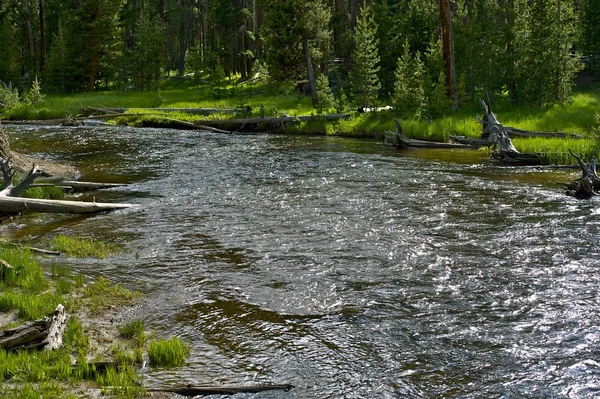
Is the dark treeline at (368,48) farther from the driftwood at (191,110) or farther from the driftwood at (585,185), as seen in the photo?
the driftwood at (585,185)

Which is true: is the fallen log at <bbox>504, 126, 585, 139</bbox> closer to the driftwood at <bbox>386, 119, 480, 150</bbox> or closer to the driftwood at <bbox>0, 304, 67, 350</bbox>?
the driftwood at <bbox>386, 119, 480, 150</bbox>

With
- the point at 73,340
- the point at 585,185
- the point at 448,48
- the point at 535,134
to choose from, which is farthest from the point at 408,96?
the point at 73,340

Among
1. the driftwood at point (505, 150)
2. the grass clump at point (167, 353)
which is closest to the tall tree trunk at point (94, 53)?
the driftwood at point (505, 150)

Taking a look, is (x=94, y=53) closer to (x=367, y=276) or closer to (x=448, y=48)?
(x=448, y=48)

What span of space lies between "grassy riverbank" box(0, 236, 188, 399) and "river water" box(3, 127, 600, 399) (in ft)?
1.10

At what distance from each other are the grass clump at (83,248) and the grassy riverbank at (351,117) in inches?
574

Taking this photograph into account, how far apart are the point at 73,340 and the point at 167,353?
125 centimetres

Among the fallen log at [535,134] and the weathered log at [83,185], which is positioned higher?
the fallen log at [535,134]

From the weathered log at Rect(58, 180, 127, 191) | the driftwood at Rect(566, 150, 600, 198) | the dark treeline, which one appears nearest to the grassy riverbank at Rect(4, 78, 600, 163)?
the dark treeline

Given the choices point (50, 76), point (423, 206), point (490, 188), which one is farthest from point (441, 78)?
point (50, 76)

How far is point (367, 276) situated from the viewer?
32.0ft

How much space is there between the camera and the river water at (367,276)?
21.9 ft

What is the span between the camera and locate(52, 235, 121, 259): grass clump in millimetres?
10984

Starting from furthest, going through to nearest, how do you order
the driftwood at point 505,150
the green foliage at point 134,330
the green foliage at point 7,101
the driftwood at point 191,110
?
the green foliage at point 7,101 < the driftwood at point 191,110 < the driftwood at point 505,150 < the green foliage at point 134,330
